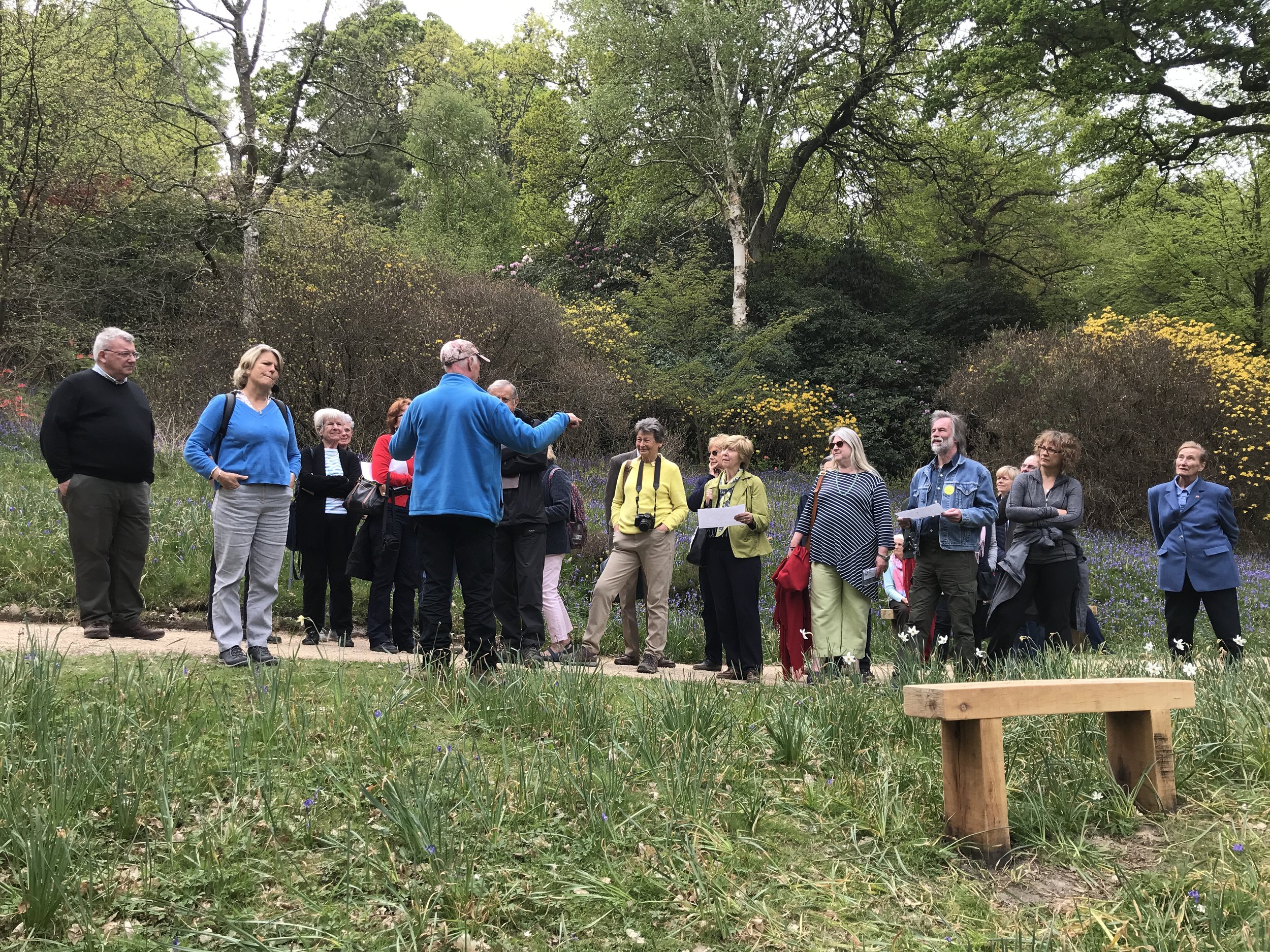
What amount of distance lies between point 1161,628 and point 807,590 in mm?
5472

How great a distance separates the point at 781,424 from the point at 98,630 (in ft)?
55.6

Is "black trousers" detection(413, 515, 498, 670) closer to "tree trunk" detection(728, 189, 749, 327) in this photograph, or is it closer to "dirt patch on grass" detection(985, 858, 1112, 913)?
"dirt patch on grass" detection(985, 858, 1112, 913)

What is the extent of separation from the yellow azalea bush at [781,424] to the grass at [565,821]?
16.7 metres

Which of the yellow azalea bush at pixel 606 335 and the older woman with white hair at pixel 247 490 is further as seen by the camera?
the yellow azalea bush at pixel 606 335

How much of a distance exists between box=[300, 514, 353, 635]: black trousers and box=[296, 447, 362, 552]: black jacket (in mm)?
→ 62

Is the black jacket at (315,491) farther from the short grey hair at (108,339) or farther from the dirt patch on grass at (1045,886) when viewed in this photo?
the dirt patch on grass at (1045,886)

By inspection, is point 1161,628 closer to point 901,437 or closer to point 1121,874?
point 1121,874

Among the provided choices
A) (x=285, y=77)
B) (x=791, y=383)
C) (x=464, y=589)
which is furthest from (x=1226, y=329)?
(x=285, y=77)

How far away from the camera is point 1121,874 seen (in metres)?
3.42

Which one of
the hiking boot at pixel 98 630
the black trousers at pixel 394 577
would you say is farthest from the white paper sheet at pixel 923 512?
the hiking boot at pixel 98 630

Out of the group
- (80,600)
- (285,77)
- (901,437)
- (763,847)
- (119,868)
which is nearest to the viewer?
(119,868)

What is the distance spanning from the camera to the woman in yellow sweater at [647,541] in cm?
770

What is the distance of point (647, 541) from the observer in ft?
25.3

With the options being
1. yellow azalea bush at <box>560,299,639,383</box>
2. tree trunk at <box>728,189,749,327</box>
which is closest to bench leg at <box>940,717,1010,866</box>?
yellow azalea bush at <box>560,299,639,383</box>
